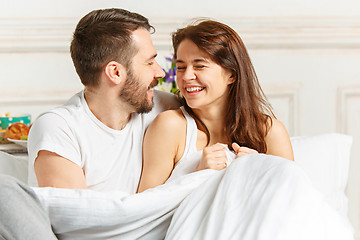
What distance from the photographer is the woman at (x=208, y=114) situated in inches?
66.1

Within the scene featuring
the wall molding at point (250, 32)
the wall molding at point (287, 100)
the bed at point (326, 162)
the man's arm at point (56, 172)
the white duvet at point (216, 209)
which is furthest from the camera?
the wall molding at point (287, 100)

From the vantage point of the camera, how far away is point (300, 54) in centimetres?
271

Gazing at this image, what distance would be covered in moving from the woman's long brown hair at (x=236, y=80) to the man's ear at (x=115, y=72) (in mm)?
225

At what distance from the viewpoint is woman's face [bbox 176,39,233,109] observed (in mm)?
1675

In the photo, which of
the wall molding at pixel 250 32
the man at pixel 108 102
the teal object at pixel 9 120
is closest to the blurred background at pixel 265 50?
the wall molding at pixel 250 32

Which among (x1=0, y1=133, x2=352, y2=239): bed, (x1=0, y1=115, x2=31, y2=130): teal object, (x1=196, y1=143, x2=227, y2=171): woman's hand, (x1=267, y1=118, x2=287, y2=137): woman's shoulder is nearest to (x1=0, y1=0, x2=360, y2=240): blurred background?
(x1=0, y1=115, x2=31, y2=130): teal object

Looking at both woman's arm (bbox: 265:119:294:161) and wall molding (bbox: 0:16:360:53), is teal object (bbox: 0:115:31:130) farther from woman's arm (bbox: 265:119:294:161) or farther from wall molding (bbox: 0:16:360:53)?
woman's arm (bbox: 265:119:294:161)

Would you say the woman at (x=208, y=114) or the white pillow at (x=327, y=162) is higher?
the woman at (x=208, y=114)

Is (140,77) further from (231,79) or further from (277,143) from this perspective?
(277,143)

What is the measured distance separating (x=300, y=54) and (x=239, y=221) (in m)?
1.72

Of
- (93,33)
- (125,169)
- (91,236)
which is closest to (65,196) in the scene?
(91,236)

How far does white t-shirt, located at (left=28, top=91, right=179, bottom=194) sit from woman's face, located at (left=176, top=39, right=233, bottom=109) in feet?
0.72

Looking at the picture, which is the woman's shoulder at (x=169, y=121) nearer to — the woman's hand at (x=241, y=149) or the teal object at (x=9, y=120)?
the woman's hand at (x=241, y=149)

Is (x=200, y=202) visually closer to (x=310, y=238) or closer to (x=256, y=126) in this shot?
(x=310, y=238)
